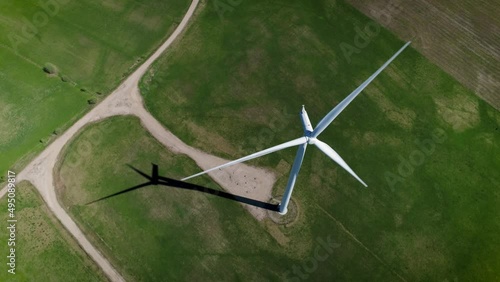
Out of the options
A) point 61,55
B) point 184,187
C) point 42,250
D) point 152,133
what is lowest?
point 42,250

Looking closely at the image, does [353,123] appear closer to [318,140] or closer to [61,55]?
[318,140]

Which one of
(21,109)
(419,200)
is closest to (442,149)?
(419,200)

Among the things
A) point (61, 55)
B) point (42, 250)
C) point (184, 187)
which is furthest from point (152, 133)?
point (61, 55)

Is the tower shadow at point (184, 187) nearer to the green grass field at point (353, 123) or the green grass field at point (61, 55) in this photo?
the green grass field at point (353, 123)

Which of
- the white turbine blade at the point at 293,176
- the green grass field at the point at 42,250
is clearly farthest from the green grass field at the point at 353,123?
the green grass field at the point at 42,250

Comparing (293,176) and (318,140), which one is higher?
(318,140)

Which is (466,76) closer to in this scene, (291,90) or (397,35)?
(397,35)

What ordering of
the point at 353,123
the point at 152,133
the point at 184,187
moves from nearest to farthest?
the point at 184,187, the point at 152,133, the point at 353,123
